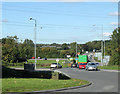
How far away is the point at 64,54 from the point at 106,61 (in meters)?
65.7

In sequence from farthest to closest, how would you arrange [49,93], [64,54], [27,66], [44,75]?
[64,54] → [27,66] → [44,75] → [49,93]

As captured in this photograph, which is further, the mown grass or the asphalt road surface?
the asphalt road surface

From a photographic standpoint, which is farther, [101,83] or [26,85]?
[101,83]

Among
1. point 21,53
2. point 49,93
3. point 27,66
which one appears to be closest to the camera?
point 49,93

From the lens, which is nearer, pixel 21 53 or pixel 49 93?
pixel 49 93

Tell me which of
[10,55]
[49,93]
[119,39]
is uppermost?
[119,39]

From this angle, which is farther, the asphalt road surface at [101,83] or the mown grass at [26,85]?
the asphalt road surface at [101,83]

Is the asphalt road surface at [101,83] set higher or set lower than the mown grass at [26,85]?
lower

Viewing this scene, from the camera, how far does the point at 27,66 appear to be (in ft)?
122

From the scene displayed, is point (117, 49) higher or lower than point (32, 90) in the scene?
higher

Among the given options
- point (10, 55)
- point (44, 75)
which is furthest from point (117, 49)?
point (44, 75)

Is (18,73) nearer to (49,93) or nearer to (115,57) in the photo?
(49,93)

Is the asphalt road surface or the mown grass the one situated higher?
the mown grass

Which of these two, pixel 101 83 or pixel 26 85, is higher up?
pixel 26 85
